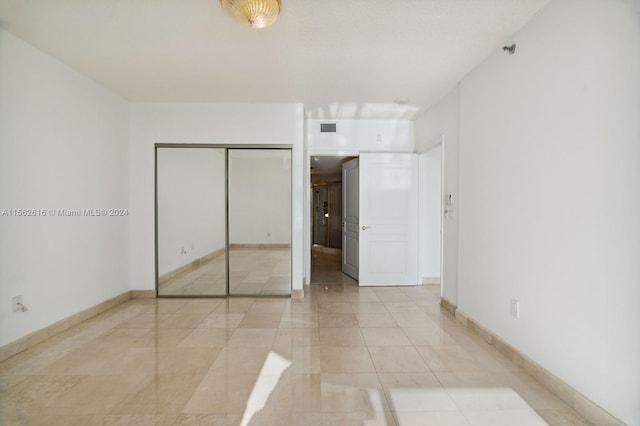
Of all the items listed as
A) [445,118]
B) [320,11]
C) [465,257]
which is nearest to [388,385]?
[465,257]

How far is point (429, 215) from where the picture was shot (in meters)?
5.21

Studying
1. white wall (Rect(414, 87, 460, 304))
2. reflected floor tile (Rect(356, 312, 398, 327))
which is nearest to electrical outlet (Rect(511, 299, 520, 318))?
white wall (Rect(414, 87, 460, 304))

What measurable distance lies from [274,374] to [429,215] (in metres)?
3.84

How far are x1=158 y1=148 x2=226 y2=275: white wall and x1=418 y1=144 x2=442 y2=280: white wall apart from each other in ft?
10.8

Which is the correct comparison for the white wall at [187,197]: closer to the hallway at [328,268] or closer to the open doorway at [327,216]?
the hallway at [328,268]

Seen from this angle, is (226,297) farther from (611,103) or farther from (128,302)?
(611,103)

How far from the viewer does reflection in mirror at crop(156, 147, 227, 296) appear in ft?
14.6

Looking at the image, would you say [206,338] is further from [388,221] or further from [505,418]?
[388,221]

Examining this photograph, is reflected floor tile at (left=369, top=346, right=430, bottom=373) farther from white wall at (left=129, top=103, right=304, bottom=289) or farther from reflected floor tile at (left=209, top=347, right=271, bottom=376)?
white wall at (left=129, top=103, right=304, bottom=289)

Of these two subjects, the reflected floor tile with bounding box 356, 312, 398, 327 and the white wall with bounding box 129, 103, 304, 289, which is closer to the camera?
the reflected floor tile with bounding box 356, 312, 398, 327

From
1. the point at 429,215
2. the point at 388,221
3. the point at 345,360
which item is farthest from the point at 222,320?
the point at 429,215

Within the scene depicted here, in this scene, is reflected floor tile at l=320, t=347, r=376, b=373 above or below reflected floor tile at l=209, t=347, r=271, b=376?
above

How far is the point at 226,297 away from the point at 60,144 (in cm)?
276

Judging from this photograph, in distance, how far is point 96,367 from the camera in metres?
2.51
